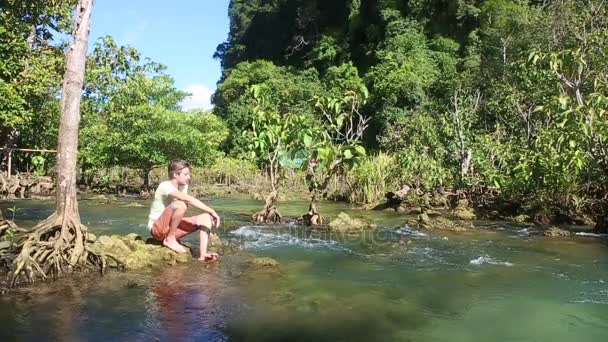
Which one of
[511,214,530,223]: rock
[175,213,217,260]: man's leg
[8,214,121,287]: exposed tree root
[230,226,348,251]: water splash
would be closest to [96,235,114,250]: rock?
[8,214,121,287]: exposed tree root

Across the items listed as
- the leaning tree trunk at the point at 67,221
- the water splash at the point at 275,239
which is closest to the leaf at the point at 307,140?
the water splash at the point at 275,239

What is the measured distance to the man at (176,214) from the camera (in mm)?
7129

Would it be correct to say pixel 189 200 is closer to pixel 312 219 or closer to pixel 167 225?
pixel 167 225

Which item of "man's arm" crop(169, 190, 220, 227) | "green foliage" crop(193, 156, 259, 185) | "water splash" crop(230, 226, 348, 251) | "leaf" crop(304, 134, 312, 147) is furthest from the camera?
"green foliage" crop(193, 156, 259, 185)

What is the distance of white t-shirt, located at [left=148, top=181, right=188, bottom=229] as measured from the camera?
285 inches

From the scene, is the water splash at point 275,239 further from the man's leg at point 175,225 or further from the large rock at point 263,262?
the man's leg at point 175,225

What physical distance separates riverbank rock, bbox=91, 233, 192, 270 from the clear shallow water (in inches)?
11.6

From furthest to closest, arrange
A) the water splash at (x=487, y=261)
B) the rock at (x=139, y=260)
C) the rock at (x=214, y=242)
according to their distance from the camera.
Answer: the rock at (x=214, y=242)
the water splash at (x=487, y=261)
the rock at (x=139, y=260)

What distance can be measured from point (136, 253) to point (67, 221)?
3.11ft

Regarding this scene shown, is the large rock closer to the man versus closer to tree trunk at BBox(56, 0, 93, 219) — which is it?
the man

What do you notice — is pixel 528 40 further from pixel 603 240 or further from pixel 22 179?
pixel 22 179

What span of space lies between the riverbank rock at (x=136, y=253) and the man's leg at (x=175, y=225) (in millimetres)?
78

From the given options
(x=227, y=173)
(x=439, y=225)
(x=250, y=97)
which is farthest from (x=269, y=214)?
(x=250, y=97)

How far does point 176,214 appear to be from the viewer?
7160 mm
